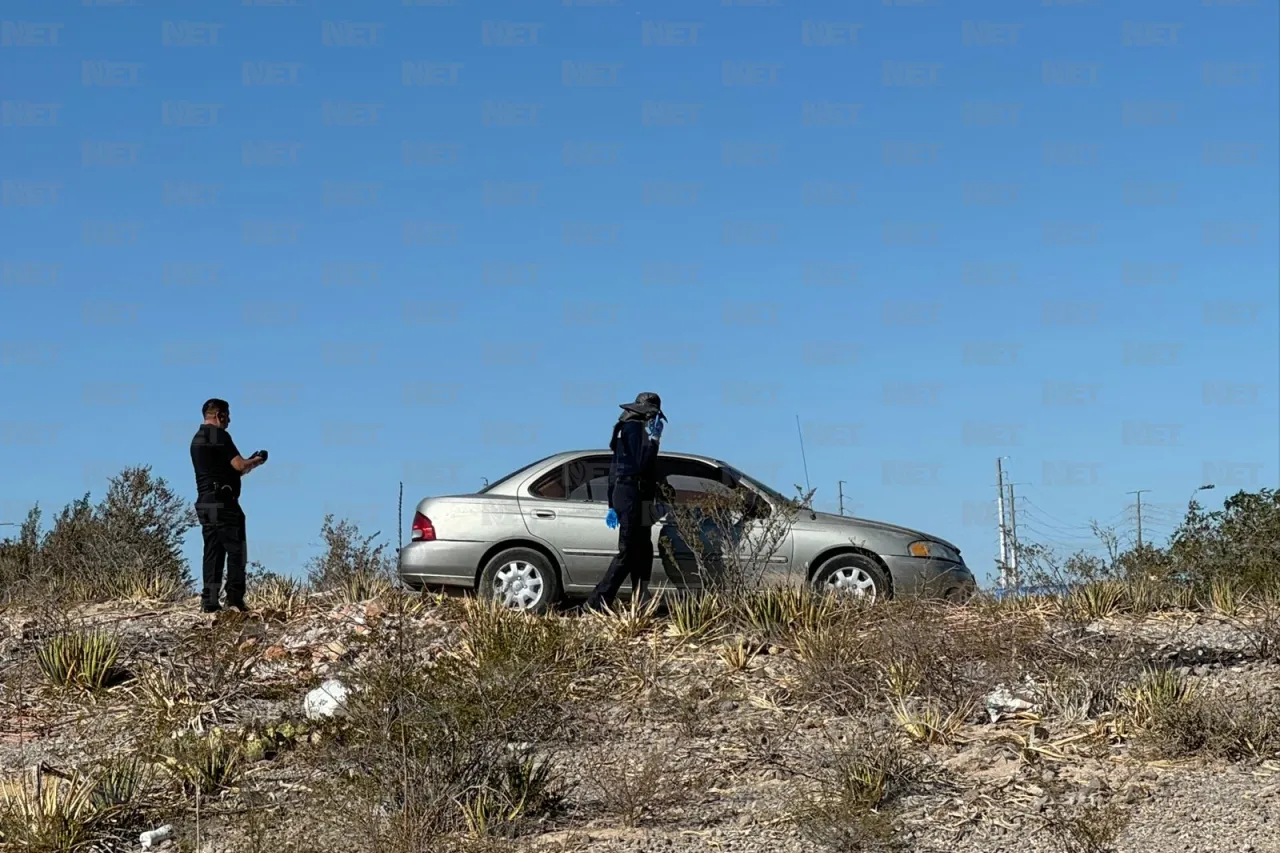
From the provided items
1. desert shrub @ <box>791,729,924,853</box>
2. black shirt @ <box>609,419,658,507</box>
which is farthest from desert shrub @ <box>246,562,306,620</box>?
desert shrub @ <box>791,729,924,853</box>

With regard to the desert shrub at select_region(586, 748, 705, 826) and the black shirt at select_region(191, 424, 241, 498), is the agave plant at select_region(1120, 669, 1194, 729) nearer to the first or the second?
the desert shrub at select_region(586, 748, 705, 826)

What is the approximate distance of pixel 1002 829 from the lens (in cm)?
656

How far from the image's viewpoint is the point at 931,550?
11789mm

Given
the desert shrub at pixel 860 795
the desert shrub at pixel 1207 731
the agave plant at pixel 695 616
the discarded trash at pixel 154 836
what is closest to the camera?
the desert shrub at pixel 860 795

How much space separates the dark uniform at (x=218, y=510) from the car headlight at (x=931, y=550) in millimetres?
5556

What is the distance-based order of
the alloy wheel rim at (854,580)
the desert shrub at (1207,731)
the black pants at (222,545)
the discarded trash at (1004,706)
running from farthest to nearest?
the black pants at (222,545) → the alloy wheel rim at (854,580) → the discarded trash at (1004,706) → the desert shrub at (1207,731)

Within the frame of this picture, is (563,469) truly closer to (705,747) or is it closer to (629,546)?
(629,546)

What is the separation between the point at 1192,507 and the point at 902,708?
637 cm

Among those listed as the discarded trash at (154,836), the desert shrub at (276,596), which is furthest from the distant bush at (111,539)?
the discarded trash at (154,836)

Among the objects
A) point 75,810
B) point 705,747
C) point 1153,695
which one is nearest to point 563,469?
point 705,747

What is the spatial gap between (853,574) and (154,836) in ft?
20.8

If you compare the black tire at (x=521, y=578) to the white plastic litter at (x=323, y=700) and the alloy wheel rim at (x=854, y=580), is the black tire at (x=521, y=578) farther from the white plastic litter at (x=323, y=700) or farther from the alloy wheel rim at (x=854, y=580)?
the white plastic litter at (x=323, y=700)

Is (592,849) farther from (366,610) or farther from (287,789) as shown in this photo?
(366,610)

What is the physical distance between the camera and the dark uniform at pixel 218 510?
38.0 ft
